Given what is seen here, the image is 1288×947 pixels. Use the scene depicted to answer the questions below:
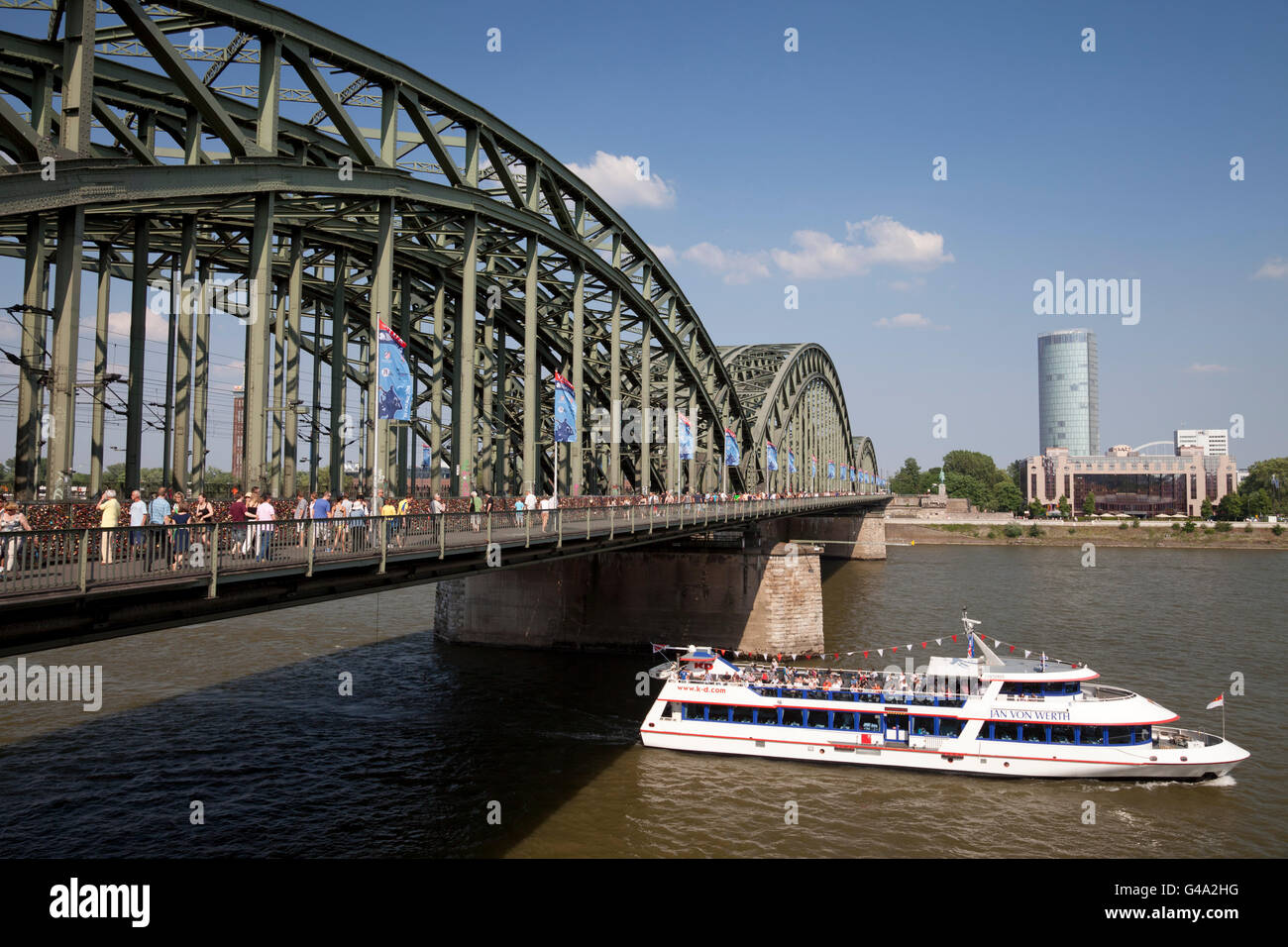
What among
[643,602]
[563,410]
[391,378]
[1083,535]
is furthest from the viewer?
Result: [1083,535]

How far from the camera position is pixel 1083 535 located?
395 feet

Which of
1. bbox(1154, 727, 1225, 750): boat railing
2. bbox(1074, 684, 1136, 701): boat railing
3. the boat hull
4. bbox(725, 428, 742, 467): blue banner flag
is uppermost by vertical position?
bbox(725, 428, 742, 467): blue banner flag

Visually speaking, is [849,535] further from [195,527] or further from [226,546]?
[195,527]

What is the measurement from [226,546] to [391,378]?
Result: 814 centimetres

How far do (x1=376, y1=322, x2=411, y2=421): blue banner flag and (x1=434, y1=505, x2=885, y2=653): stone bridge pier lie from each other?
2157 centimetres

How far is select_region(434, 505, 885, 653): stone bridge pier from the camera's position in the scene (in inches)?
1612

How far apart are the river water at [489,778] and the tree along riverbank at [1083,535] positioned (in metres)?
84.1

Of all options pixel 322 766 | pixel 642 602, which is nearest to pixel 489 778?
pixel 322 766

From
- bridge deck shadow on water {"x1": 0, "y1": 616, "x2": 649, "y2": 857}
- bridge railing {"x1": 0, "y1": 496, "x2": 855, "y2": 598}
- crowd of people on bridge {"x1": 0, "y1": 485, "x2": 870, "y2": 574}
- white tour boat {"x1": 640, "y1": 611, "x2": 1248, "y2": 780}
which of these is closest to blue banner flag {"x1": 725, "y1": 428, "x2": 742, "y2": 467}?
bridge deck shadow on water {"x1": 0, "y1": 616, "x2": 649, "y2": 857}

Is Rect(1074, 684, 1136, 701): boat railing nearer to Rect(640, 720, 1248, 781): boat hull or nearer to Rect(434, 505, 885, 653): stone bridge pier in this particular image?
Rect(640, 720, 1248, 781): boat hull
